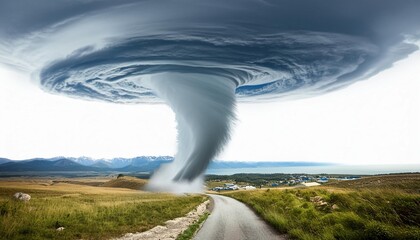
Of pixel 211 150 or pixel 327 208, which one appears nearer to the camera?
pixel 327 208

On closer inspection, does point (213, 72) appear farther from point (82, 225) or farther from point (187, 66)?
point (82, 225)

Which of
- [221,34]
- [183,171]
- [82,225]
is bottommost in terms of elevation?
[82,225]

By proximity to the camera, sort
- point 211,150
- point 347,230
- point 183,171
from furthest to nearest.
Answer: point 183,171
point 211,150
point 347,230

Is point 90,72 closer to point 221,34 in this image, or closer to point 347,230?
point 221,34

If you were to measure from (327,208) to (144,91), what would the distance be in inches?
2314

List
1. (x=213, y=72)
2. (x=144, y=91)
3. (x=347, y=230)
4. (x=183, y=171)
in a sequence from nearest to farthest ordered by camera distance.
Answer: (x=347, y=230), (x=213, y=72), (x=144, y=91), (x=183, y=171)

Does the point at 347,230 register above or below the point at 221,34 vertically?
below

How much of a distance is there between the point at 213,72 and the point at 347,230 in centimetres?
4826

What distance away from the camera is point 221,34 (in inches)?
1550

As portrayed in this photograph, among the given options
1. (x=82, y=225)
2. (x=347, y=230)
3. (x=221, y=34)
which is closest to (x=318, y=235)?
(x=347, y=230)

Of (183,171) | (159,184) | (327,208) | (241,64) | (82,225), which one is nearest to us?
(82,225)

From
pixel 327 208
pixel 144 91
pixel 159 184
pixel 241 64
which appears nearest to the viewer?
pixel 327 208

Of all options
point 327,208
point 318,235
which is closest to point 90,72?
point 327,208

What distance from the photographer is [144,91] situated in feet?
245
